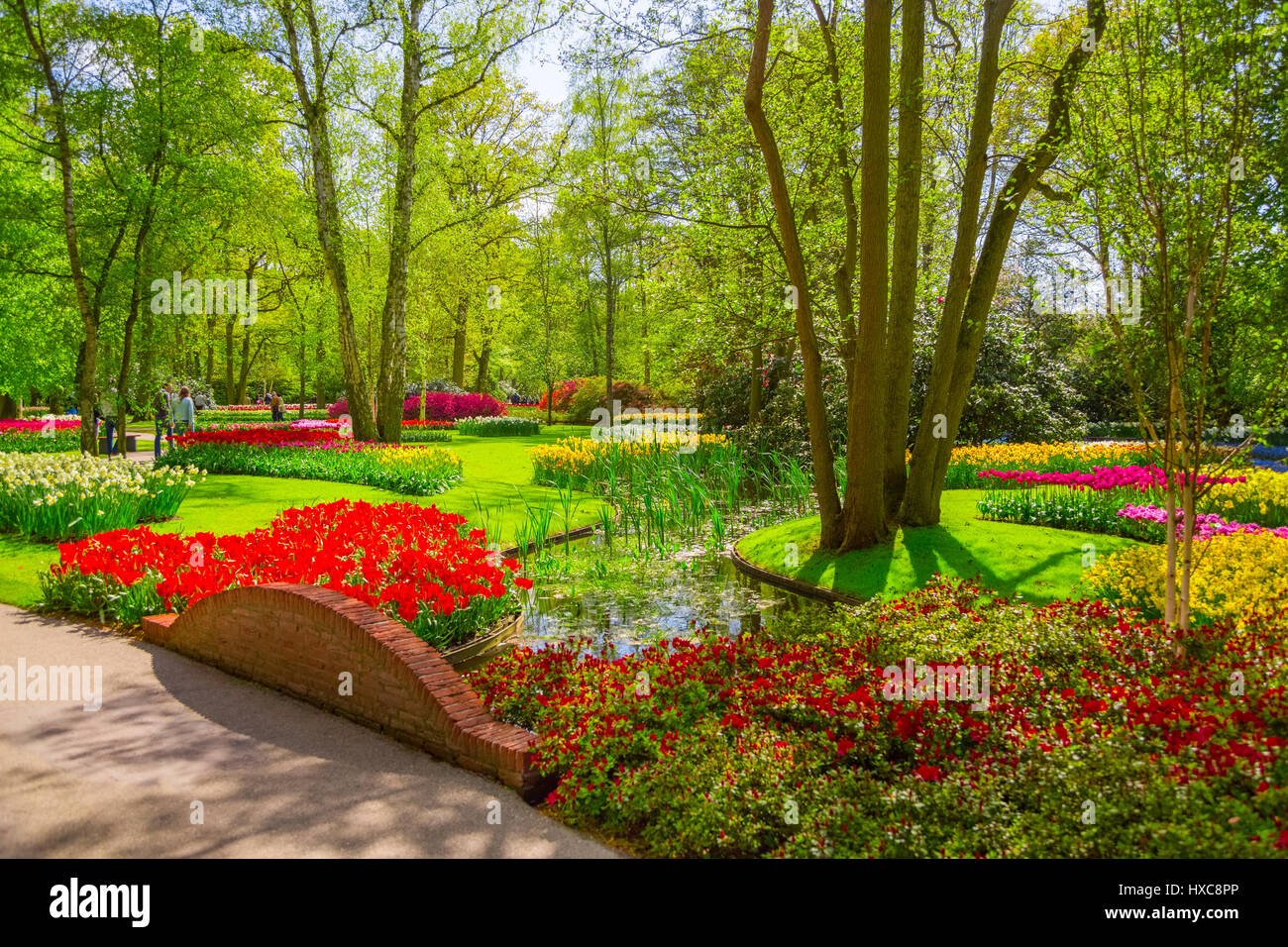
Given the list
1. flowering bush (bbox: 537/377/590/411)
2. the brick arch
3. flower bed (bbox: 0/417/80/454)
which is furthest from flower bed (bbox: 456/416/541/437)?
the brick arch

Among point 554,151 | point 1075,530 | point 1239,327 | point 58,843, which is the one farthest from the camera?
point 554,151

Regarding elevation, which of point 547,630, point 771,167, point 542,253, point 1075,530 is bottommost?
point 547,630

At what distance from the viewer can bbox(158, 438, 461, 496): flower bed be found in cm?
1428

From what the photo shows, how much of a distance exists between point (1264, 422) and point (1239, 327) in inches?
25.0

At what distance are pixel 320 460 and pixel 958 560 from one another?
40.5 ft

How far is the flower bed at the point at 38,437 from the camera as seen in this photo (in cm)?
1816

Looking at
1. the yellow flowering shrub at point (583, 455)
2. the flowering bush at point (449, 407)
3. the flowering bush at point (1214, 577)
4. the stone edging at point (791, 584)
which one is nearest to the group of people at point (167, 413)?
the yellow flowering shrub at point (583, 455)

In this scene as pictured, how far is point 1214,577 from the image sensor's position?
5.58 m

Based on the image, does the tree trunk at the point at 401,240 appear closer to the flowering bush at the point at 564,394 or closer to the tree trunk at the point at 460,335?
the tree trunk at the point at 460,335

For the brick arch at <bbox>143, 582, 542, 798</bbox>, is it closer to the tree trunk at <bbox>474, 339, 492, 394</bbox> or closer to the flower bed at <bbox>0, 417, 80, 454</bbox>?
the flower bed at <bbox>0, 417, 80, 454</bbox>

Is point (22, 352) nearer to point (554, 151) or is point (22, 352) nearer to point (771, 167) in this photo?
point (554, 151)
